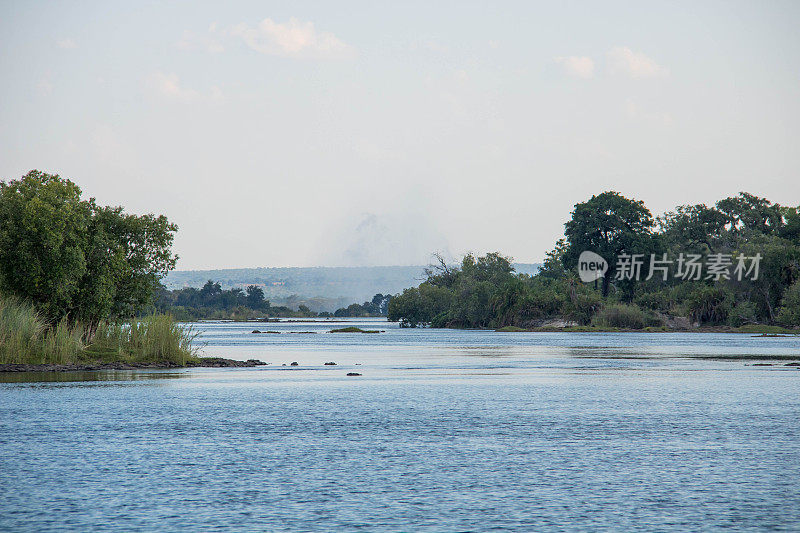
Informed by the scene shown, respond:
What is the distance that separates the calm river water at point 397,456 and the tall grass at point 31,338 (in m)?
4.88

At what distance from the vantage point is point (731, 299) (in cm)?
11012

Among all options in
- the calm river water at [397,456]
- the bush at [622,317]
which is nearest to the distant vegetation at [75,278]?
the calm river water at [397,456]

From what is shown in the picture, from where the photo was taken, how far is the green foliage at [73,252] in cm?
4266

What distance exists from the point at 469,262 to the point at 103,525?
141 meters

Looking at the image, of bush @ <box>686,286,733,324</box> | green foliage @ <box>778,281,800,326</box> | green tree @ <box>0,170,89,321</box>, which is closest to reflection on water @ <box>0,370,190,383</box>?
green tree @ <box>0,170,89,321</box>

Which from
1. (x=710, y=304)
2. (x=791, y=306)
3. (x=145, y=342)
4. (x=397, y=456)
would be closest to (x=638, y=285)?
(x=710, y=304)

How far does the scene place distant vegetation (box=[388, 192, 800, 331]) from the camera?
109 metres

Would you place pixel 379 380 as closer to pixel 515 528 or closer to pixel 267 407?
pixel 267 407

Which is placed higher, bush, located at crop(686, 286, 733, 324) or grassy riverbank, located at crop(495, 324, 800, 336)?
bush, located at crop(686, 286, 733, 324)

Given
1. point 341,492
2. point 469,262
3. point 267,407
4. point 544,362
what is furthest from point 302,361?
point 469,262

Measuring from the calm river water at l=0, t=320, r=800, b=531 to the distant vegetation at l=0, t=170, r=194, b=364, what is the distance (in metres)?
5.90

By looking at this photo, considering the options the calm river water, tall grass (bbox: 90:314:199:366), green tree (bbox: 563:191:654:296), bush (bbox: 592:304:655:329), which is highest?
green tree (bbox: 563:191:654:296)

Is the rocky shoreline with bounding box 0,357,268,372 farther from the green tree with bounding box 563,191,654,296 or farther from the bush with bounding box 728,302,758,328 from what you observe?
the green tree with bounding box 563,191,654,296

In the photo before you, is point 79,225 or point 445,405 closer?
point 445,405
